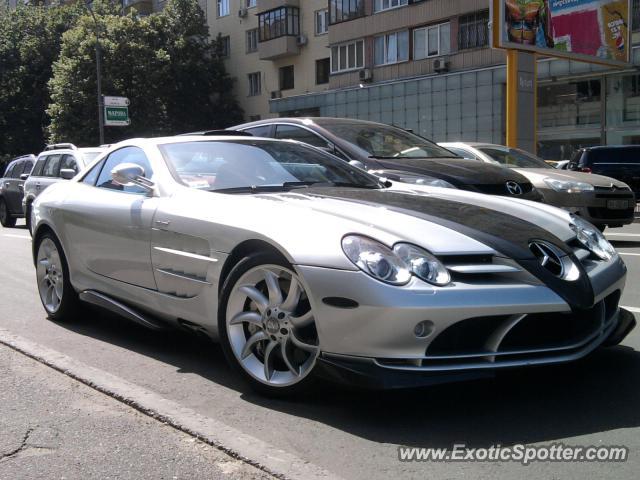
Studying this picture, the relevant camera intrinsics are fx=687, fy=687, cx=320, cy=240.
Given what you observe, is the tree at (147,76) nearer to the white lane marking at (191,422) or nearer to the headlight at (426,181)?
the headlight at (426,181)

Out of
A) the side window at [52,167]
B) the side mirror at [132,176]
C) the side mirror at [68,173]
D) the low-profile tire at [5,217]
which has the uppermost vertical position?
the side window at [52,167]

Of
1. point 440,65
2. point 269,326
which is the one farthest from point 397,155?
point 440,65

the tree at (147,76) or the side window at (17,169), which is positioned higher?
the tree at (147,76)

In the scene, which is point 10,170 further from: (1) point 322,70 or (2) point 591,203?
(1) point 322,70

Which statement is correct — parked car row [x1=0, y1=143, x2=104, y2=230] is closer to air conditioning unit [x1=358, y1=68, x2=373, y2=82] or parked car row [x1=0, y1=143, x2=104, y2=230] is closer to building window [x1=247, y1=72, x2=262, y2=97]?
air conditioning unit [x1=358, y1=68, x2=373, y2=82]

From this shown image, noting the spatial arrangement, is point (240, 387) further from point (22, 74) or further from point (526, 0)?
point (22, 74)

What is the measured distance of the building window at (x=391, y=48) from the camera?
31031 millimetres

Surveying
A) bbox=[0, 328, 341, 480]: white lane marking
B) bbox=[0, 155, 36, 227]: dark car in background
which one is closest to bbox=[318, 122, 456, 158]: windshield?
bbox=[0, 328, 341, 480]: white lane marking

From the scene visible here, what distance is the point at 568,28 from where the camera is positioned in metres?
20.5

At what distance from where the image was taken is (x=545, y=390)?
3.70 meters

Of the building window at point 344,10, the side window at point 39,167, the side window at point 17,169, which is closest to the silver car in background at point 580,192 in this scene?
the side window at point 39,167

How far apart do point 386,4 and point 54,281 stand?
28.5m

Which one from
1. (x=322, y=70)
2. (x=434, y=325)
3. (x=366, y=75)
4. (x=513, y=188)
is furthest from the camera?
(x=322, y=70)

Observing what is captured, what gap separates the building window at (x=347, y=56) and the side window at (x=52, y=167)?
22069mm
